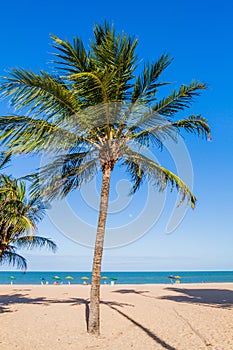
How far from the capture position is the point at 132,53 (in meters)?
9.17

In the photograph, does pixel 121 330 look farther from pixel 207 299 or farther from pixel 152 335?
pixel 207 299

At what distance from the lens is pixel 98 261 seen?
8.98m

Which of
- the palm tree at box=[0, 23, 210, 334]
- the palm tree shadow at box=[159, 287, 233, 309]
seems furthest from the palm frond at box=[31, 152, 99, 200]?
the palm tree shadow at box=[159, 287, 233, 309]

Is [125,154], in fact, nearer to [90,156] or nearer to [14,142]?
[90,156]

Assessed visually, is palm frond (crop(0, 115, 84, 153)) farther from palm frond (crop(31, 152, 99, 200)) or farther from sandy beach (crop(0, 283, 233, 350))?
sandy beach (crop(0, 283, 233, 350))

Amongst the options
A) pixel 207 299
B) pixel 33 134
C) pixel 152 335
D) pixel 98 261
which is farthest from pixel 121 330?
pixel 207 299

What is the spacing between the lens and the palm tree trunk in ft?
28.6

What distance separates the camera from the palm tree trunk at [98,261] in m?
8.73

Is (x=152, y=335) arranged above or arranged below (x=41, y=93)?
below

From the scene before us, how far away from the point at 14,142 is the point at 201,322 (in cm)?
892

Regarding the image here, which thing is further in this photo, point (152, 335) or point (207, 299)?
point (207, 299)

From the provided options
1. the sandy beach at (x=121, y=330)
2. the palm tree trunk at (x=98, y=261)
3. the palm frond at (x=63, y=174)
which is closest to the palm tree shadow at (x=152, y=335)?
the sandy beach at (x=121, y=330)

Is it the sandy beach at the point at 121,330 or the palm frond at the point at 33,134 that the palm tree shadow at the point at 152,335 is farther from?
the palm frond at the point at 33,134

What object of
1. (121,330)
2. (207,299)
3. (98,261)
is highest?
(98,261)
